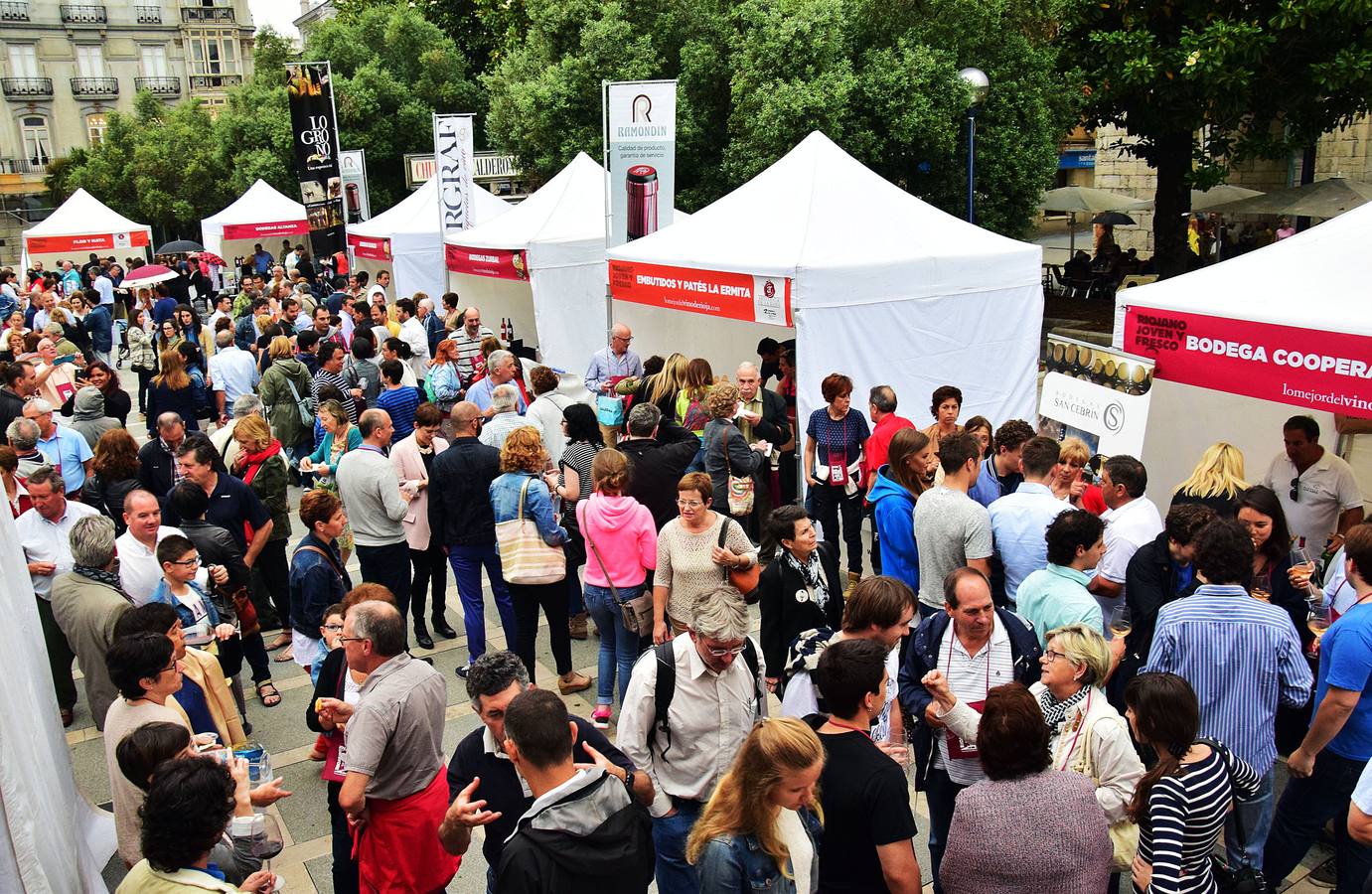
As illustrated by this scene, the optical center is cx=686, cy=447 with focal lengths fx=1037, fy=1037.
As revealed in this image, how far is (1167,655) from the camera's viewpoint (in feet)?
12.7

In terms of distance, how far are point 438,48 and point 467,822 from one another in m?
29.3

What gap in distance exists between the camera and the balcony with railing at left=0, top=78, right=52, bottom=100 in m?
53.0

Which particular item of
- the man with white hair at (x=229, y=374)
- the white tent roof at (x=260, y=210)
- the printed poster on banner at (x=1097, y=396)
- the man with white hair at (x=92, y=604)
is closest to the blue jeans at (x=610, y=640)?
the man with white hair at (x=92, y=604)

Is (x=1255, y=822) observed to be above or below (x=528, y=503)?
below

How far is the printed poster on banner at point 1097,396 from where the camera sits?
610cm

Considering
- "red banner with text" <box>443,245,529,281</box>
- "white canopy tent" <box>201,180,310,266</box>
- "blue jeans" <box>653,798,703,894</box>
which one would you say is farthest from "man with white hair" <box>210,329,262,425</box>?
"white canopy tent" <box>201,180,310,266</box>

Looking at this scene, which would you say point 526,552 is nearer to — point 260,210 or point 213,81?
point 260,210

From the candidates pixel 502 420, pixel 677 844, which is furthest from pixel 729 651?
pixel 502 420

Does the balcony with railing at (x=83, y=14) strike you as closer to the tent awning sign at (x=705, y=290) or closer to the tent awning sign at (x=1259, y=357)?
the tent awning sign at (x=705, y=290)

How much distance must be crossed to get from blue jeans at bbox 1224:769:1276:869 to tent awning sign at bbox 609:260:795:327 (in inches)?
212

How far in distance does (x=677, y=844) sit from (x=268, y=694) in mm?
3696

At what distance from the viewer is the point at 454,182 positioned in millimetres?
15000

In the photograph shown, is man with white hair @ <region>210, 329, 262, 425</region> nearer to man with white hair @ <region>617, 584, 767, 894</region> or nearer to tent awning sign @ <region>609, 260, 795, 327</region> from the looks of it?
tent awning sign @ <region>609, 260, 795, 327</region>

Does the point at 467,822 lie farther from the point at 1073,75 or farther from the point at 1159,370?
the point at 1073,75
